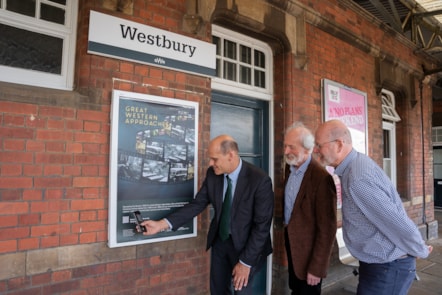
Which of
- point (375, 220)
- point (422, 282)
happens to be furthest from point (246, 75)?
point (422, 282)

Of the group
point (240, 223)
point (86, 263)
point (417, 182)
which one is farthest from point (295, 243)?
point (417, 182)

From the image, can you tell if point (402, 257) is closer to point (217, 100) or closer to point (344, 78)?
point (217, 100)

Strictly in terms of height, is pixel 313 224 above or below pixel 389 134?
below

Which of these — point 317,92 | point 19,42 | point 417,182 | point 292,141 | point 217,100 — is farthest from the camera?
point 417,182

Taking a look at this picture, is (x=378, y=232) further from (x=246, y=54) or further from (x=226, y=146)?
(x=246, y=54)

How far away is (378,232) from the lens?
2.16 metres

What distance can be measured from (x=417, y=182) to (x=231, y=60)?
615 cm

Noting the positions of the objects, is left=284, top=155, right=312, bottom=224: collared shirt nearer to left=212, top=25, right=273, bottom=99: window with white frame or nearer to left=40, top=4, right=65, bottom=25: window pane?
left=212, top=25, right=273, bottom=99: window with white frame

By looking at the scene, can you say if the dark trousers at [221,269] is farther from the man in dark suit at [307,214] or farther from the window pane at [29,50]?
the window pane at [29,50]

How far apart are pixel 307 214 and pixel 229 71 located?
2.18 meters

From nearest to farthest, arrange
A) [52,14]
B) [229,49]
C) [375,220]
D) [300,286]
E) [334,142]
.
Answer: [375,220]
[334,142]
[52,14]
[300,286]
[229,49]

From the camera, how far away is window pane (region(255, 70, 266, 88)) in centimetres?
456

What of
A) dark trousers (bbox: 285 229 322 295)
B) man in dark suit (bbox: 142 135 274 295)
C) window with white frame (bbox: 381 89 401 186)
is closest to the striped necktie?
man in dark suit (bbox: 142 135 274 295)

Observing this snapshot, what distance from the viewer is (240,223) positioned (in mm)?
2729
